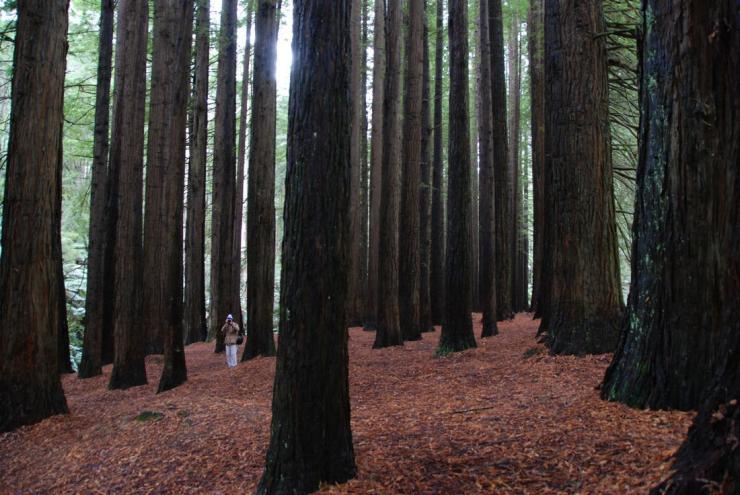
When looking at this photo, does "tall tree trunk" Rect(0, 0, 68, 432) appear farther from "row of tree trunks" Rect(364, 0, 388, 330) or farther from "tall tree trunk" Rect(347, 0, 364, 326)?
"row of tree trunks" Rect(364, 0, 388, 330)

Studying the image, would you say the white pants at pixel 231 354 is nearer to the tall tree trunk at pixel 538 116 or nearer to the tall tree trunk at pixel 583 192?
the tall tree trunk at pixel 583 192

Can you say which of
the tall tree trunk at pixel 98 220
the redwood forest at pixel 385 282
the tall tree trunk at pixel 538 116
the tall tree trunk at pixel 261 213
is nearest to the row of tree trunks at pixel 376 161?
the redwood forest at pixel 385 282

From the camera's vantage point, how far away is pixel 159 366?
13352 mm

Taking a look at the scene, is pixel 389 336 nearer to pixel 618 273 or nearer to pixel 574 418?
pixel 618 273

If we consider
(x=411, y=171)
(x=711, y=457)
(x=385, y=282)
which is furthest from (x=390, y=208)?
(x=711, y=457)

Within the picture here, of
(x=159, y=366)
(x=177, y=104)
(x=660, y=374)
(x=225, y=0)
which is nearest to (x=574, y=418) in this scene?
(x=660, y=374)

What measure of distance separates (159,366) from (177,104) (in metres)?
6.96

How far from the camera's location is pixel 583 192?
24.6 ft

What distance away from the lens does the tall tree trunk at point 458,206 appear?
34.8 feet

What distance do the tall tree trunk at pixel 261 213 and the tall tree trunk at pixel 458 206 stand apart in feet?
12.8

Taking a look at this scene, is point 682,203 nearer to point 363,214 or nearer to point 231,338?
point 231,338

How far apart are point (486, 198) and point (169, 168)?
9.25 m

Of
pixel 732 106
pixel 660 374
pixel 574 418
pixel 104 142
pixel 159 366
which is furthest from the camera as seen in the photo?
pixel 159 366

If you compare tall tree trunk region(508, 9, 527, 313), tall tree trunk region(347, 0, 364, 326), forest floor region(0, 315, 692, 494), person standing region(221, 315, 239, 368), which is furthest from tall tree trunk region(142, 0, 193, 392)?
tall tree trunk region(508, 9, 527, 313)
